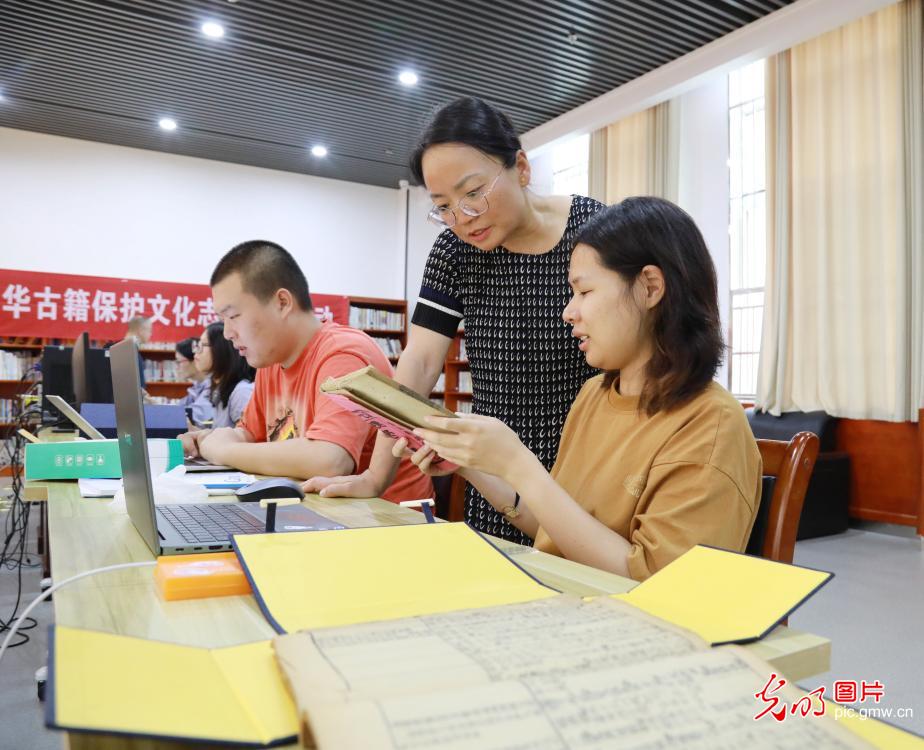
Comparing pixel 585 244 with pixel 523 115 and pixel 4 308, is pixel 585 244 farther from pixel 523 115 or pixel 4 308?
pixel 4 308

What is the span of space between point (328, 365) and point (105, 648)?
1462 millimetres

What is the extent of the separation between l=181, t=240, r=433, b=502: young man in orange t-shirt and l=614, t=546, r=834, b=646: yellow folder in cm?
113

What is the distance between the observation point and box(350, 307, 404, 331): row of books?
27.8 ft

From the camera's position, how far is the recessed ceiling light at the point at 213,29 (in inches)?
193

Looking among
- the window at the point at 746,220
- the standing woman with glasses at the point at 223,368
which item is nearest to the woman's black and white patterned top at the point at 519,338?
the standing woman with glasses at the point at 223,368

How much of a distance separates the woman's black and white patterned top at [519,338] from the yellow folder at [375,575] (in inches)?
28.4

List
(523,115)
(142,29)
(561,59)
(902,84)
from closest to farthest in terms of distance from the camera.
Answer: (902,84) → (142,29) → (561,59) → (523,115)

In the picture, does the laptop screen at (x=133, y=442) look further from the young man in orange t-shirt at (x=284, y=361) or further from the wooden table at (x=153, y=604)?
the young man in orange t-shirt at (x=284, y=361)

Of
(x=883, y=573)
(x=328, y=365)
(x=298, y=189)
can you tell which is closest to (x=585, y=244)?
(x=328, y=365)

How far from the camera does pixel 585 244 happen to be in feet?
4.10

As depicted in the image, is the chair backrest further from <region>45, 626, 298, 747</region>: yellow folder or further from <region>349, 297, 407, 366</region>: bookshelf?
<region>349, 297, 407, 366</region>: bookshelf

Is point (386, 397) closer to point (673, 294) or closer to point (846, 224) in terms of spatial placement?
point (673, 294)

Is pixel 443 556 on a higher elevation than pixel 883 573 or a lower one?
higher

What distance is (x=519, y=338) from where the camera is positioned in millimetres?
1621
